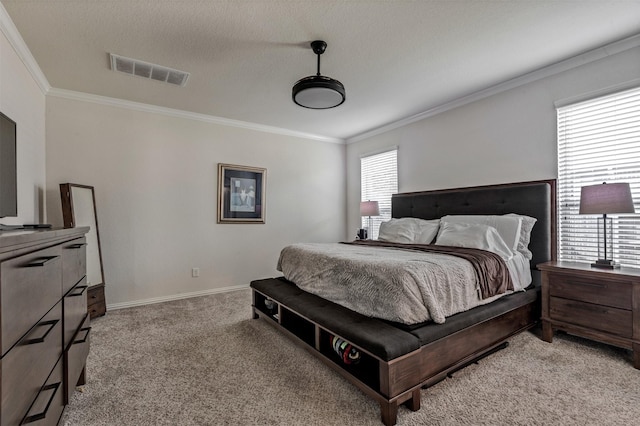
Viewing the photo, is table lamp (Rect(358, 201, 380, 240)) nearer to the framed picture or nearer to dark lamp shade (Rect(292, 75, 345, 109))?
the framed picture

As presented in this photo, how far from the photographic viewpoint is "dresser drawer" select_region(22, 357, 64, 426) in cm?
100

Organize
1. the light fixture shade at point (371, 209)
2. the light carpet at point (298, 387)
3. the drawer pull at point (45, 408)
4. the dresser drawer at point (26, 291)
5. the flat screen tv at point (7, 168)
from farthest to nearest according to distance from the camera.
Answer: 1. the light fixture shade at point (371, 209)
2. the flat screen tv at point (7, 168)
3. the light carpet at point (298, 387)
4. the drawer pull at point (45, 408)
5. the dresser drawer at point (26, 291)

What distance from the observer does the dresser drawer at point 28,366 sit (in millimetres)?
815

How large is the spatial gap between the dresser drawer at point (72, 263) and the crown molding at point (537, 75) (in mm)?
4107

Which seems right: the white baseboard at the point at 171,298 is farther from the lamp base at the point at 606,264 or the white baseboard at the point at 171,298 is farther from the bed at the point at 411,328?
the lamp base at the point at 606,264

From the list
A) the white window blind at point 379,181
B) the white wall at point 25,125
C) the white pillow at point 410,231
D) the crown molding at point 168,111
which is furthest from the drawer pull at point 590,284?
the white wall at point 25,125

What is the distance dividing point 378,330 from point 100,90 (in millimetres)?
3917

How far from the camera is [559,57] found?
2.79 metres

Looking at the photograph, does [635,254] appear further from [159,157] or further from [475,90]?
[159,157]

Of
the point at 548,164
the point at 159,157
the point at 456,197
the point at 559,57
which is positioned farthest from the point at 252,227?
the point at 559,57

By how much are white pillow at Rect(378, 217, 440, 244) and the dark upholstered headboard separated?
0.33 m

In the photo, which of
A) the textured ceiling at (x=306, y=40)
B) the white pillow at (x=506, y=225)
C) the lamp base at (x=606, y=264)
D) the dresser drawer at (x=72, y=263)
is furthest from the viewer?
the white pillow at (x=506, y=225)

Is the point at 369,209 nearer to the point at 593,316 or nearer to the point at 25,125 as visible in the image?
the point at 593,316

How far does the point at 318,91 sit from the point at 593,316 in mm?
2885
